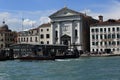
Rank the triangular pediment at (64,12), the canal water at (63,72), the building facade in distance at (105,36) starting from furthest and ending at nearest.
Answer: the triangular pediment at (64,12)
the building facade in distance at (105,36)
the canal water at (63,72)

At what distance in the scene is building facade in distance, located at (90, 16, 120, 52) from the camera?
99.2 meters

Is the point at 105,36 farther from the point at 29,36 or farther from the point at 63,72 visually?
the point at 63,72

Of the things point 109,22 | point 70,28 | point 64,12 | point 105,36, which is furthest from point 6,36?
point 109,22

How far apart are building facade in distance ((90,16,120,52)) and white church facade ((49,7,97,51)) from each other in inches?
116

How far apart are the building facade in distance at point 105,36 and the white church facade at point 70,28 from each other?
2.94m

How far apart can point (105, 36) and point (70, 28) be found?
9308 millimetres

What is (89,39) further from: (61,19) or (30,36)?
(30,36)

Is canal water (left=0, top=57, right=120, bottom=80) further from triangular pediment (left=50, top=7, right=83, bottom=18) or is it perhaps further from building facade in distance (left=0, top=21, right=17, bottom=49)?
building facade in distance (left=0, top=21, right=17, bottom=49)

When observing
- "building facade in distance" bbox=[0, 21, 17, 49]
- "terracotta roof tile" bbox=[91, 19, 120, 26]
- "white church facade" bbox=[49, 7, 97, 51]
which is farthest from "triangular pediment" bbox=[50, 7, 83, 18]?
"building facade in distance" bbox=[0, 21, 17, 49]

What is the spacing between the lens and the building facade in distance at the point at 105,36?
9919 centimetres

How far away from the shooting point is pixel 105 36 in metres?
Answer: 100

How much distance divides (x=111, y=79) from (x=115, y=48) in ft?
225

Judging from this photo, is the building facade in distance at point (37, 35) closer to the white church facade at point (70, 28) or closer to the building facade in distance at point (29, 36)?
the building facade in distance at point (29, 36)

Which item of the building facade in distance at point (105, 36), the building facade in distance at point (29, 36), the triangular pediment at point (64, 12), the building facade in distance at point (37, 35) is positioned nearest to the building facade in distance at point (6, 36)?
the building facade in distance at point (29, 36)
